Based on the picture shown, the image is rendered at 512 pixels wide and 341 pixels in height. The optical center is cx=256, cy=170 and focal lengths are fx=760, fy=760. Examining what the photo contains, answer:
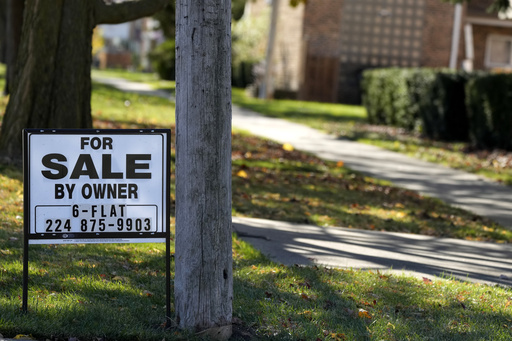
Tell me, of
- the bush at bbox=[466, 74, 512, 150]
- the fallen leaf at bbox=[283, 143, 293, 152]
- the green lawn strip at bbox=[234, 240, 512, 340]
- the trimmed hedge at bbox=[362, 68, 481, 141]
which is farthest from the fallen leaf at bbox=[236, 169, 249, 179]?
the trimmed hedge at bbox=[362, 68, 481, 141]

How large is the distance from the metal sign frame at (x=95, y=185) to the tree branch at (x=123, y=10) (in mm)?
5481

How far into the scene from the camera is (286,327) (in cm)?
467

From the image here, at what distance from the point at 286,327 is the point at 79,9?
5.91m

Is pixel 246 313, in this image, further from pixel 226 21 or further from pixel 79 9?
pixel 79 9

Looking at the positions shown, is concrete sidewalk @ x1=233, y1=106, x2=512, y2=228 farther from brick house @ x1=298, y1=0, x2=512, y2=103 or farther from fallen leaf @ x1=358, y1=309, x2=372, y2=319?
brick house @ x1=298, y1=0, x2=512, y2=103

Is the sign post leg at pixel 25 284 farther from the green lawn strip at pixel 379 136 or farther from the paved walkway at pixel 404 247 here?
the green lawn strip at pixel 379 136

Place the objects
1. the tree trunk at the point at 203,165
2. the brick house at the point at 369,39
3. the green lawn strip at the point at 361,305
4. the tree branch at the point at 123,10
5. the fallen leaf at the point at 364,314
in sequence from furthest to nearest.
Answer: the brick house at the point at 369,39, the tree branch at the point at 123,10, the fallen leaf at the point at 364,314, the green lawn strip at the point at 361,305, the tree trunk at the point at 203,165

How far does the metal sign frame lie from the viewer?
439 centimetres

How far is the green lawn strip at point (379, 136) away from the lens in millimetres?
13656

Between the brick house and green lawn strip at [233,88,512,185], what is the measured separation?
156 centimetres

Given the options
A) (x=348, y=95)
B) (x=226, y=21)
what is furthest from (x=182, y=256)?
(x=348, y=95)

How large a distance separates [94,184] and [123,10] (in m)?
5.80

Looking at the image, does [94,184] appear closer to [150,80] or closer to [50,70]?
[50,70]

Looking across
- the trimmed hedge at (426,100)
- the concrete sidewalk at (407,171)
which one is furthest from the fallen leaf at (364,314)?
the trimmed hedge at (426,100)
